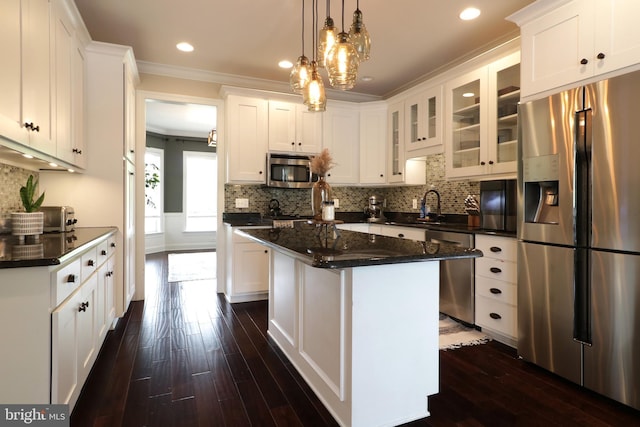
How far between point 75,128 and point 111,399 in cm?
200

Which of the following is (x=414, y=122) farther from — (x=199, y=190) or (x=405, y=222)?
(x=199, y=190)

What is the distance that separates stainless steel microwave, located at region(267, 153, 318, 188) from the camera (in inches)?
166

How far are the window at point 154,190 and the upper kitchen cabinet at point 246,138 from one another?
4384mm

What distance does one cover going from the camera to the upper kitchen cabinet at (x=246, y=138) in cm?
407

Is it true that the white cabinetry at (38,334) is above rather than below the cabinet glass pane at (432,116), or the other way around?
below

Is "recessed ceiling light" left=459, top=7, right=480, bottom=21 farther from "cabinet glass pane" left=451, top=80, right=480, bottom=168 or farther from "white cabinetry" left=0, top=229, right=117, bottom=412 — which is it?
"white cabinetry" left=0, top=229, right=117, bottom=412

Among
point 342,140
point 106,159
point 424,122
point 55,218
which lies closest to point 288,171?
point 342,140

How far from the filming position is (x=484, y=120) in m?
3.23

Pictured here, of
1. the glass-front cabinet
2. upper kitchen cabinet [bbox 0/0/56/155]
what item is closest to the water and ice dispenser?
the glass-front cabinet

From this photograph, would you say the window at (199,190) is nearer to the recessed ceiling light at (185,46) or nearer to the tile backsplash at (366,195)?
the tile backsplash at (366,195)

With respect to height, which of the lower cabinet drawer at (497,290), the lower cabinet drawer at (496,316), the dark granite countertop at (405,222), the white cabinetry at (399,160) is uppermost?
the white cabinetry at (399,160)

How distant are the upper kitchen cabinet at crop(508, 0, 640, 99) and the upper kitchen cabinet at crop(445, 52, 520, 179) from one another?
1.66 ft

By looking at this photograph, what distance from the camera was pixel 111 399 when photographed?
198cm

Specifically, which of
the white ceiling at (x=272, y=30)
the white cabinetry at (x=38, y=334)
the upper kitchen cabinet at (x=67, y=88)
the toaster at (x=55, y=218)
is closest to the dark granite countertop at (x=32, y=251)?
the white cabinetry at (x=38, y=334)
